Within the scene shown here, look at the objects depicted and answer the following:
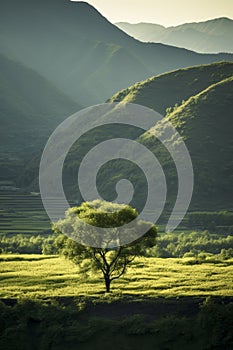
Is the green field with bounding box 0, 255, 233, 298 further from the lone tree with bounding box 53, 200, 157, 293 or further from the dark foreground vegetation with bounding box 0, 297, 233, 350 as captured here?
the lone tree with bounding box 53, 200, 157, 293

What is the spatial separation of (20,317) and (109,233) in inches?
593

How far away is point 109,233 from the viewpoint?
7838 centimetres

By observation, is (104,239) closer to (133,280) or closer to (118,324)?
(133,280)

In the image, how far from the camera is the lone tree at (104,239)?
77.8 m

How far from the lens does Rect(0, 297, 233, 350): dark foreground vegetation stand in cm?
6856

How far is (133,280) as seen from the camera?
87750 millimetres

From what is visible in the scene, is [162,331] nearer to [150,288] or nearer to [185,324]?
[185,324]

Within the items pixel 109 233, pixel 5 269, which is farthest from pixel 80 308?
pixel 5 269

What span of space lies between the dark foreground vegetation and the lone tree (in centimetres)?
578

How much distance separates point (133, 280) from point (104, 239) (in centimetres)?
1176

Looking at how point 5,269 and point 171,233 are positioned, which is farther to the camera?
point 171,233

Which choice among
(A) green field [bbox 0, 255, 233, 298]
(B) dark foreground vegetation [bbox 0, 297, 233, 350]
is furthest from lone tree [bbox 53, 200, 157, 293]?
(B) dark foreground vegetation [bbox 0, 297, 233, 350]

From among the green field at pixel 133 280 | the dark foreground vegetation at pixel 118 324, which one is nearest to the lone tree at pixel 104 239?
the green field at pixel 133 280

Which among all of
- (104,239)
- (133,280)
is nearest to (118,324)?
(104,239)
